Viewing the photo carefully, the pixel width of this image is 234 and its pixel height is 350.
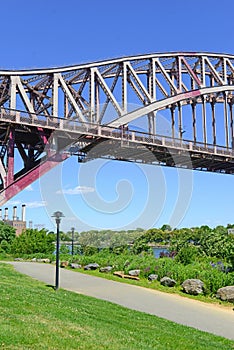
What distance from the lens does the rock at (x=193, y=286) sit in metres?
13.6

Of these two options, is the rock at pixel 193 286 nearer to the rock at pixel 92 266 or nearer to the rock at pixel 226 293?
the rock at pixel 226 293

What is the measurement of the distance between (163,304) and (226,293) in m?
2.04

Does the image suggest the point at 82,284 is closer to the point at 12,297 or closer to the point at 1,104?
the point at 12,297

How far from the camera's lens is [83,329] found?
267 inches

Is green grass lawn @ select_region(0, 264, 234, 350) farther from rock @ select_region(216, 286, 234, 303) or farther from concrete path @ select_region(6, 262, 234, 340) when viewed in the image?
rock @ select_region(216, 286, 234, 303)

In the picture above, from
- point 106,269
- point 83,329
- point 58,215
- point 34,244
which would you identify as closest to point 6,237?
point 34,244

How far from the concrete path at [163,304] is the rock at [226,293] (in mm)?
642

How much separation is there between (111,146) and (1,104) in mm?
6685

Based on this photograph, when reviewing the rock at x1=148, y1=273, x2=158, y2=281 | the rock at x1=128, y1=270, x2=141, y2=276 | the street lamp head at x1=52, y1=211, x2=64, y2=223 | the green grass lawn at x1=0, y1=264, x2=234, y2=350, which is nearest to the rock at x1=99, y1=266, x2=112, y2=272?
the rock at x1=128, y1=270, x2=141, y2=276

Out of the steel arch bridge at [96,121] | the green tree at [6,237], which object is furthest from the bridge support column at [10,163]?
the green tree at [6,237]

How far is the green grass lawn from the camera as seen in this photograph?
580cm

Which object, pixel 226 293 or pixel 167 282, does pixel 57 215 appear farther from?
pixel 226 293

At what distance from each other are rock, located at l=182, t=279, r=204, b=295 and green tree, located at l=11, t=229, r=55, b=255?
22.7 m

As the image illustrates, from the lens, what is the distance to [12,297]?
8938 mm
